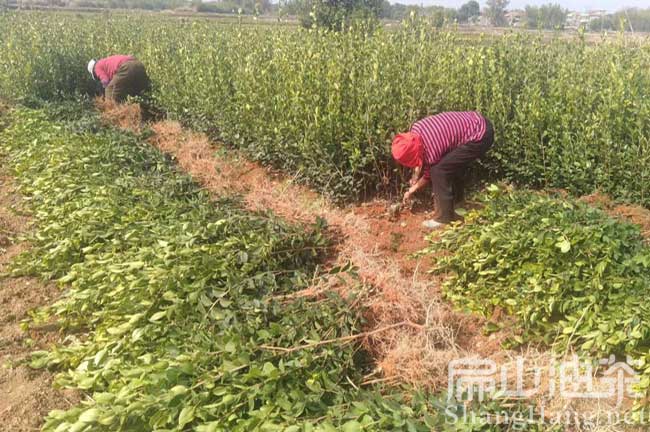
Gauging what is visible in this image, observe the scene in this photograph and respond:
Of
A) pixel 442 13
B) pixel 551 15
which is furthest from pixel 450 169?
pixel 442 13

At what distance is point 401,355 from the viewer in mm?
2936

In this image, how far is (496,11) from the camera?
923 centimetres

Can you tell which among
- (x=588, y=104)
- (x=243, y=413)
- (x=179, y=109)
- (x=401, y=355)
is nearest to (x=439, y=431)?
(x=401, y=355)

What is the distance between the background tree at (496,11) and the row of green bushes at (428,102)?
2182 millimetres

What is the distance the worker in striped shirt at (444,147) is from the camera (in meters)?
4.45

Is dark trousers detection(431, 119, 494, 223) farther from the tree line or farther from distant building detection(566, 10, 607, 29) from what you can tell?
distant building detection(566, 10, 607, 29)

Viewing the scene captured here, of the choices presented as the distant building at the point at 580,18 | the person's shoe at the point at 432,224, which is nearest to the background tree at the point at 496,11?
the distant building at the point at 580,18

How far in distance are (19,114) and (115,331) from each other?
21.0 feet

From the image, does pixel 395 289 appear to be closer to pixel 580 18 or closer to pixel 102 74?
pixel 580 18

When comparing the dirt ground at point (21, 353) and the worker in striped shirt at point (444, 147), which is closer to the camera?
the dirt ground at point (21, 353)

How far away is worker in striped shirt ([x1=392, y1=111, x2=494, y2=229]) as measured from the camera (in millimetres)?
4453

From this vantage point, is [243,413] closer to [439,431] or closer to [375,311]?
[439,431]

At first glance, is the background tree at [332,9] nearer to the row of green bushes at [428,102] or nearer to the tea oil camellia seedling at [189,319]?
the row of green bushes at [428,102]

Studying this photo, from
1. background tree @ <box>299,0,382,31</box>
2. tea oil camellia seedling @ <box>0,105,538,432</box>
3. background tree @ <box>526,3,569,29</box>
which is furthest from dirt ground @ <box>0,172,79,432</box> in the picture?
background tree @ <box>299,0,382,31</box>
